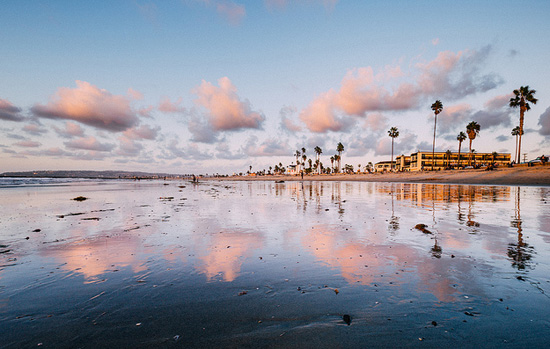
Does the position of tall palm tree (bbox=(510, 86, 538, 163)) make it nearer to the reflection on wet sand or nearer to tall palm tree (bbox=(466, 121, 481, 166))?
tall palm tree (bbox=(466, 121, 481, 166))

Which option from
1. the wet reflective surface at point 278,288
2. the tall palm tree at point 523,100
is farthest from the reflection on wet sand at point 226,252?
the tall palm tree at point 523,100

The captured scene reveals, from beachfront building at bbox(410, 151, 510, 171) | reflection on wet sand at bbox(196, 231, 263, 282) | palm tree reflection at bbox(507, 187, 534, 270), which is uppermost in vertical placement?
beachfront building at bbox(410, 151, 510, 171)

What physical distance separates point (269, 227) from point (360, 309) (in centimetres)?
757

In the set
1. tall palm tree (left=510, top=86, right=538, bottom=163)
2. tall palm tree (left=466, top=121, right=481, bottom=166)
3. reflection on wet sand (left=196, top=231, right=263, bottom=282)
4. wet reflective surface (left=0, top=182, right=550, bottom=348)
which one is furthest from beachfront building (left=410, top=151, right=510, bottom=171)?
reflection on wet sand (left=196, top=231, right=263, bottom=282)

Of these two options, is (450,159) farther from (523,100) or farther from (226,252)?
(226,252)

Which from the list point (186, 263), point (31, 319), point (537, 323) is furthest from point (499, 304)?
point (31, 319)

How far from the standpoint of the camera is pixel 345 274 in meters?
5.91

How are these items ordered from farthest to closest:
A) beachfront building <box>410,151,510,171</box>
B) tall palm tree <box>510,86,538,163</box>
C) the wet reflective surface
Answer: beachfront building <box>410,151,510,171</box> < tall palm tree <box>510,86,538,163</box> < the wet reflective surface

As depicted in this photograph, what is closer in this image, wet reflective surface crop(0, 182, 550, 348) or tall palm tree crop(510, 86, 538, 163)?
wet reflective surface crop(0, 182, 550, 348)

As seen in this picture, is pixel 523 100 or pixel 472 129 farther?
pixel 472 129

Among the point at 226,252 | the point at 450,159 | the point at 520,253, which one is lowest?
the point at 226,252

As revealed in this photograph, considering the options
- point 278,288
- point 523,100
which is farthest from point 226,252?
point 523,100

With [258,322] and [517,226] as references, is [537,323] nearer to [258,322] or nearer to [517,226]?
[258,322]

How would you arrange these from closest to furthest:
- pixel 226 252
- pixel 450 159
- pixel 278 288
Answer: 1. pixel 278 288
2. pixel 226 252
3. pixel 450 159
